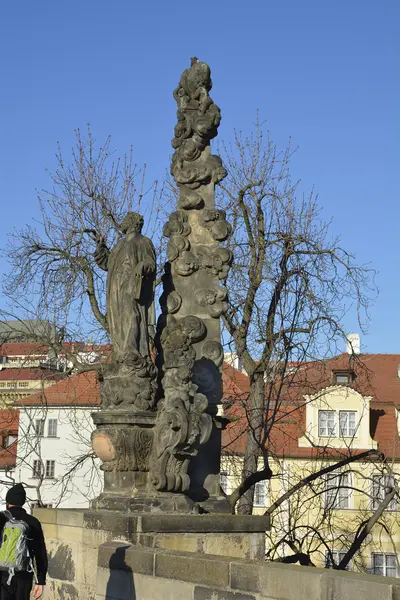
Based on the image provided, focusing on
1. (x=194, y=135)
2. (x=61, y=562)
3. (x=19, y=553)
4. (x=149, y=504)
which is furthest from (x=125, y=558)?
(x=194, y=135)

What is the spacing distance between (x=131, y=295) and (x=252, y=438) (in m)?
6.84

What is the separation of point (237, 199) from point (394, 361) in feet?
101

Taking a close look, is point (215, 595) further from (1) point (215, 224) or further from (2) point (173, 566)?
(1) point (215, 224)

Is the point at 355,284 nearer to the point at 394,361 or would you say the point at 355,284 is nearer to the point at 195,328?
the point at 195,328

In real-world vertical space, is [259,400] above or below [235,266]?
below

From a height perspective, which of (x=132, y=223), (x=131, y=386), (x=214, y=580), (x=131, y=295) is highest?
(x=132, y=223)

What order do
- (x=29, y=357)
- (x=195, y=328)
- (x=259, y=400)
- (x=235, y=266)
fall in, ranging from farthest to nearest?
(x=29, y=357) < (x=235, y=266) < (x=259, y=400) < (x=195, y=328)

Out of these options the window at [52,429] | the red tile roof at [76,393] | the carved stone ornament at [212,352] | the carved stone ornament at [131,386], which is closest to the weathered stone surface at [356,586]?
the carved stone ornament at [131,386]

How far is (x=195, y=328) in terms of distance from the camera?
340 inches

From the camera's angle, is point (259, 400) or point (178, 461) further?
point (259, 400)

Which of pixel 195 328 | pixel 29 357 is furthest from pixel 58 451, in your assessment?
pixel 195 328

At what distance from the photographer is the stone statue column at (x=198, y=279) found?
841cm

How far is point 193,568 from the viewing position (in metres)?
6.16

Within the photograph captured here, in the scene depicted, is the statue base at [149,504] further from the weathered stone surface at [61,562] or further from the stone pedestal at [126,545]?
the weathered stone surface at [61,562]
